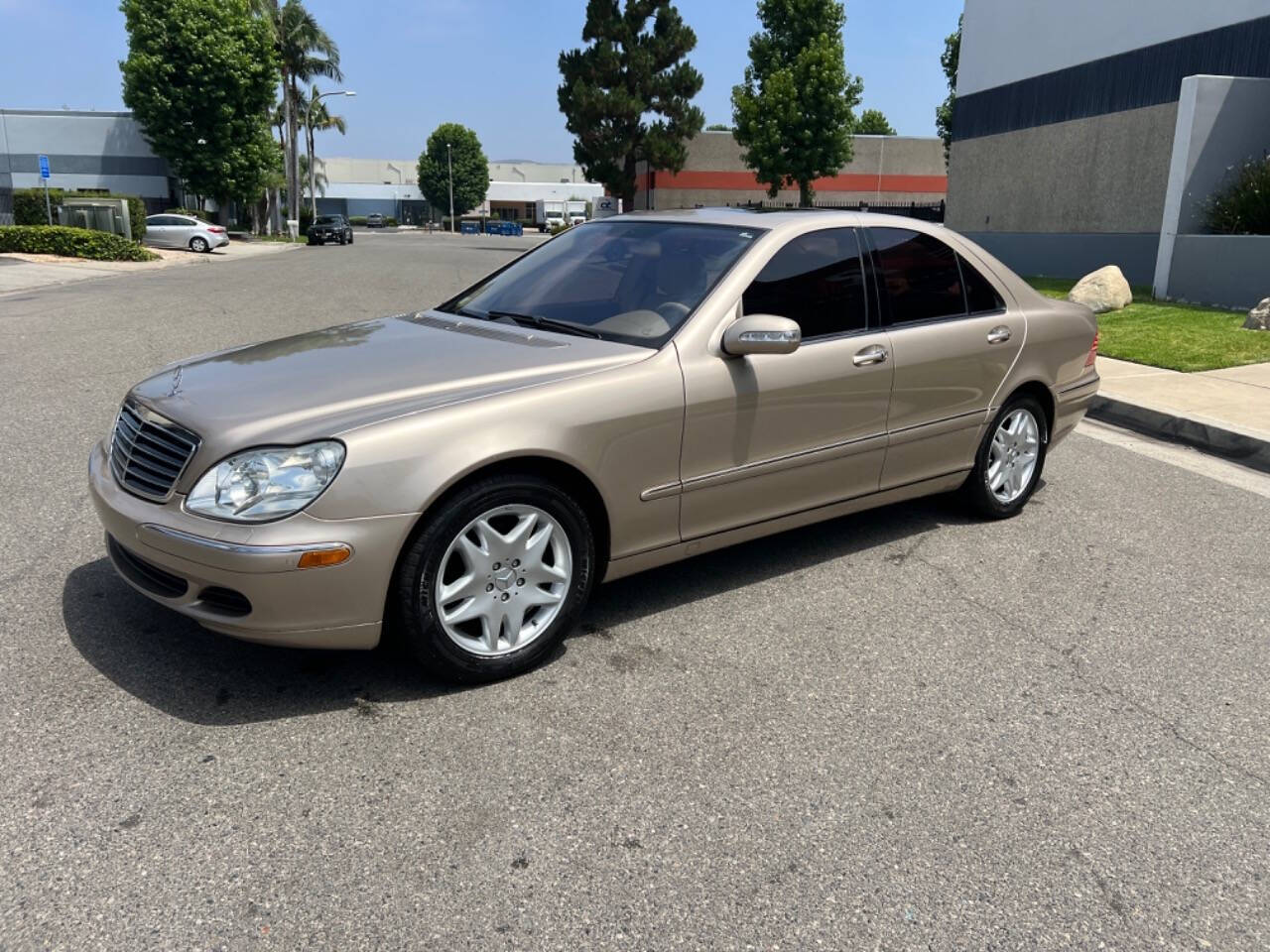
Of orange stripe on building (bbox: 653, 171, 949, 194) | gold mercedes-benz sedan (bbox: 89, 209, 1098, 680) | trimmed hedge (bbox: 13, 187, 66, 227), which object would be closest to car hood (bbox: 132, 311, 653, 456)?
gold mercedes-benz sedan (bbox: 89, 209, 1098, 680)

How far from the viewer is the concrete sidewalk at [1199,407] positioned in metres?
7.24

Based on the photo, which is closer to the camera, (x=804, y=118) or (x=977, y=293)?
(x=977, y=293)

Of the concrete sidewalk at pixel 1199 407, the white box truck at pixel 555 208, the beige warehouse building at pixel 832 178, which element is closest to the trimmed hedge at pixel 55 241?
the concrete sidewalk at pixel 1199 407

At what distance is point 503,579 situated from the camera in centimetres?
342

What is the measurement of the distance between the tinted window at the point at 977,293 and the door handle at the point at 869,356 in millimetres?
835

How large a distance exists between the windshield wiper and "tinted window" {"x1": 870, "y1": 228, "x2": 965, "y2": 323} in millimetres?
1464

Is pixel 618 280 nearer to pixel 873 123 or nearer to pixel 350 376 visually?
pixel 350 376

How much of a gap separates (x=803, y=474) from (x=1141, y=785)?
5.77ft

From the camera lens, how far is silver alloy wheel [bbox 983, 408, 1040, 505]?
5.28m

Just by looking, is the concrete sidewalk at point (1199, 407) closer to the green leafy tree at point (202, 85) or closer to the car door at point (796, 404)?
the car door at point (796, 404)

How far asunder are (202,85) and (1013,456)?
4682 cm

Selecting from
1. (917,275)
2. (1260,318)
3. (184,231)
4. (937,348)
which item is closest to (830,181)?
(184,231)

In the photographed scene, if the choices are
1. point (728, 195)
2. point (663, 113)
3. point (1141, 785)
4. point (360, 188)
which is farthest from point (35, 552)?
point (360, 188)

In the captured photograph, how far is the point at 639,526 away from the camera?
378cm
